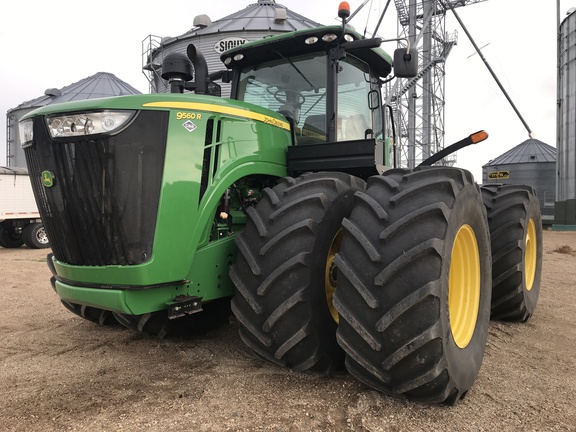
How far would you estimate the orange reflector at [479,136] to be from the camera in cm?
438

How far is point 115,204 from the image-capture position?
104 inches

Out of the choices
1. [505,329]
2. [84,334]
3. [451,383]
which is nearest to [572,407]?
[451,383]

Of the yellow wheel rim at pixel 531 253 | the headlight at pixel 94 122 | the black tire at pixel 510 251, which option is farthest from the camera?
the yellow wheel rim at pixel 531 253

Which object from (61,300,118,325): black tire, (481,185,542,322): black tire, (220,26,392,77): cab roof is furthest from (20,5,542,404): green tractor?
(481,185,542,322): black tire

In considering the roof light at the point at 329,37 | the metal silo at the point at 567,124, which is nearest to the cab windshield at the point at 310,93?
the roof light at the point at 329,37

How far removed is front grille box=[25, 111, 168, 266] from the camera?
2635 millimetres

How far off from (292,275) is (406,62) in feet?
6.55

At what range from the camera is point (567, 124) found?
63.4 ft

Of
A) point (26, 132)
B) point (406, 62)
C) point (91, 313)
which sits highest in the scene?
point (406, 62)

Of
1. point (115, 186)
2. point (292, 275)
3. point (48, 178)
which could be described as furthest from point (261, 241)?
point (48, 178)

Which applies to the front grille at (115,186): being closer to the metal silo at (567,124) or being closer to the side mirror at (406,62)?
the side mirror at (406,62)

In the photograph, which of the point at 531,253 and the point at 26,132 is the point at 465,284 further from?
the point at 26,132

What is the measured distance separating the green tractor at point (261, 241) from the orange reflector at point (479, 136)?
1.56 m

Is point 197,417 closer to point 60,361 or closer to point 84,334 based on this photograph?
point 60,361
